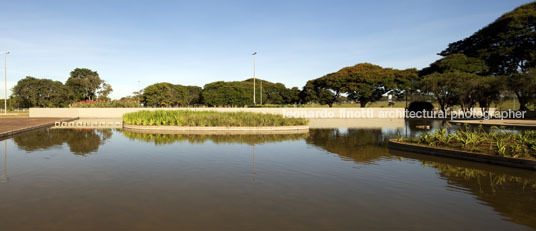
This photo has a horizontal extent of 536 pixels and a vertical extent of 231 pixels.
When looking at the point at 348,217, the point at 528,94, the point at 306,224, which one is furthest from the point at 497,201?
the point at 528,94

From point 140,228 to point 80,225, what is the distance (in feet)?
2.94

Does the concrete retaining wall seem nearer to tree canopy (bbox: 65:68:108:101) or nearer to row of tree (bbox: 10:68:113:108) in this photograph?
row of tree (bbox: 10:68:113:108)

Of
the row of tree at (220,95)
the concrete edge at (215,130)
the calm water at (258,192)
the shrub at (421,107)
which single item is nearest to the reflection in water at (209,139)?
the concrete edge at (215,130)

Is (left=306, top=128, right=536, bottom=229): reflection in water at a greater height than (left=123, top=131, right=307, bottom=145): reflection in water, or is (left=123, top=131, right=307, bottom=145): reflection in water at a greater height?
(left=123, top=131, right=307, bottom=145): reflection in water

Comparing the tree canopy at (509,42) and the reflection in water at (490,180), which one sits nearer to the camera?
the reflection in water at (490,180)

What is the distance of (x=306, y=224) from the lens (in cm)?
439

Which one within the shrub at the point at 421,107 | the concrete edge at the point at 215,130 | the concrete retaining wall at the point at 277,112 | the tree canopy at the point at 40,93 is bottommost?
the concrete edge at the point at 215,130

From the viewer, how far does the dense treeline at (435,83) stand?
3253 centimetres

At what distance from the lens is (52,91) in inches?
2499

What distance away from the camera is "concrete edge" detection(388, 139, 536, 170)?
8281mm

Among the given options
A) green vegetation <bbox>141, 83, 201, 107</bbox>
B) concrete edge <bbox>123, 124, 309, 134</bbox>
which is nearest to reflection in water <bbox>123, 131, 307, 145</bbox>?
concrete edge <bbox>123, 124, 309, 134</bbox>

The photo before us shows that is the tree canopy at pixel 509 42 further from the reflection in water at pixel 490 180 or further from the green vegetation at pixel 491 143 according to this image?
the reflection in water at pixel 490 180

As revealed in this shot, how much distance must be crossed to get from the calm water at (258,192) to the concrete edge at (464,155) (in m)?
0.39

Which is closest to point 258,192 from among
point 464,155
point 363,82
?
point 464,155
